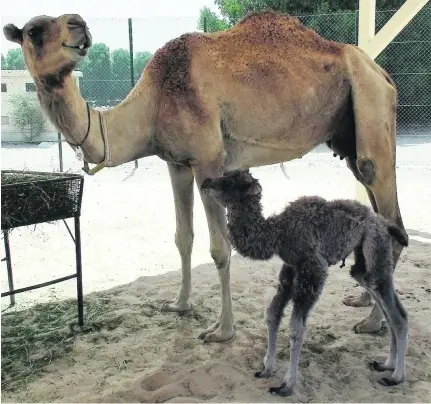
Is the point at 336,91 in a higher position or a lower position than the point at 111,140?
higher

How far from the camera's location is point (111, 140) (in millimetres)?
3830

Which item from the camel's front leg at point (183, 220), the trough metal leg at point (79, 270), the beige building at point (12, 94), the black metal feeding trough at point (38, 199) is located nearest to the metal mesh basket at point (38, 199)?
the black metal feeding trough at point (38, 199)

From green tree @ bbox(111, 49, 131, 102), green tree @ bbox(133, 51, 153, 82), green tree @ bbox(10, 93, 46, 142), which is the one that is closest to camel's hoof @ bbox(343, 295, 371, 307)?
green tree @ bbox(133, 51, 153, 82)

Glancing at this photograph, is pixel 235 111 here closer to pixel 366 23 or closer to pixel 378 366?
pixel 378 366

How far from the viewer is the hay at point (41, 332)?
147 inches

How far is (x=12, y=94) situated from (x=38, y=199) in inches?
452

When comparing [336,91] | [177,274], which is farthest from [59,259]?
[336,91]

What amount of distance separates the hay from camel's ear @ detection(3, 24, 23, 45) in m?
2.11

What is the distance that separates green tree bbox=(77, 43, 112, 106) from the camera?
1343 centimetres

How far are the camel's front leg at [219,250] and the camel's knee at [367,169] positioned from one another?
3.59 ft

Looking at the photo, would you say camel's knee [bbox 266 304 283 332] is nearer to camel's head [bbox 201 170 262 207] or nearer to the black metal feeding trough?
camel's head [bbox 201 170 262 207]

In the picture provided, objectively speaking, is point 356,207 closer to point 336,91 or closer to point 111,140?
point 336,91

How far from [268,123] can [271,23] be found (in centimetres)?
87

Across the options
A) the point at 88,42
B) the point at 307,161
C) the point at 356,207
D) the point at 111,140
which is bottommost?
the point at 307,161
